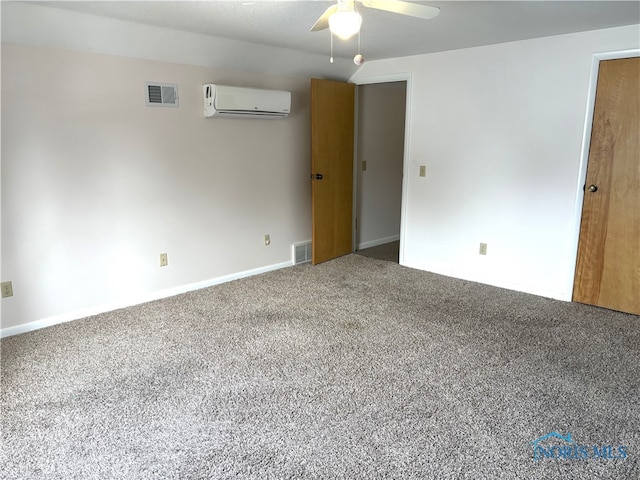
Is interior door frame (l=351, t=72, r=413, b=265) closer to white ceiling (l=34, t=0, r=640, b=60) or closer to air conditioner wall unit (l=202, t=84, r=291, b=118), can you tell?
white ceiling (l=34, t=0, r=640, b=60)

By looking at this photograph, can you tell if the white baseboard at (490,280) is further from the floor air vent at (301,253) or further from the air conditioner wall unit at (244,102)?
the air conditioner wall unit at (244,102)

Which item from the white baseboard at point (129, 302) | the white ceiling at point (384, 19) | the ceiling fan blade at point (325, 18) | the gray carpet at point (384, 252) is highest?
the white ceiling at point (384, 19)

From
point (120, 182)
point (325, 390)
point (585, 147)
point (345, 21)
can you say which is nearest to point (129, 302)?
point (120, 182)

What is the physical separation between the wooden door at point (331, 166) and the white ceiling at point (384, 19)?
31.6 inches

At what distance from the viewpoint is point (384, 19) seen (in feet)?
9.70

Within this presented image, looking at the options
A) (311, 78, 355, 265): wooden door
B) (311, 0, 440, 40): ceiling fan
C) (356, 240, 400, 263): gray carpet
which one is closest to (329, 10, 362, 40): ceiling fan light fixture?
(311, 0, 440, 40): ceiling fan

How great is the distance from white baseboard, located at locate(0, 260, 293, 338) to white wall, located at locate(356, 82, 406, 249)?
1.35m

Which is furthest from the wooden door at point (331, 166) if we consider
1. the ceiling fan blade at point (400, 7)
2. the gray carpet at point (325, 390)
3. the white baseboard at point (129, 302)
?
the ceiling fan blade at point (400, 7)

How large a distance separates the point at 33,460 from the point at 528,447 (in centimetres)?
210

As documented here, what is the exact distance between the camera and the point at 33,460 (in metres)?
1.89

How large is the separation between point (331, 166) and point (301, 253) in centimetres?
96

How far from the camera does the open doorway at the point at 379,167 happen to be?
518 centimetres

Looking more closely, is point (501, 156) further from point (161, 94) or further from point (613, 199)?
point (161, 94)

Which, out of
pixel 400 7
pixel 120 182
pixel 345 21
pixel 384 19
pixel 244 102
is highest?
pixel 384 19
